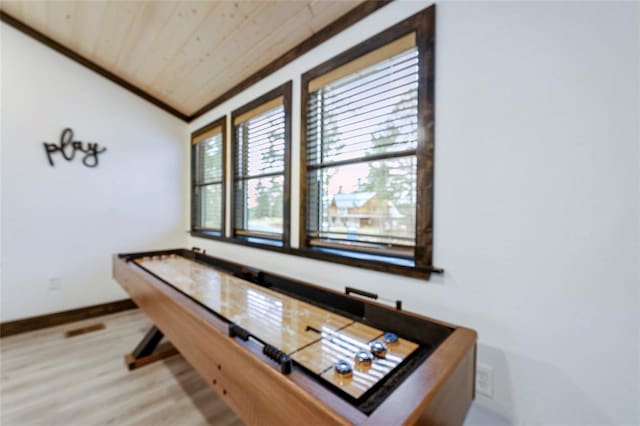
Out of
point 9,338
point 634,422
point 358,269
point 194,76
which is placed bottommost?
point 9,338

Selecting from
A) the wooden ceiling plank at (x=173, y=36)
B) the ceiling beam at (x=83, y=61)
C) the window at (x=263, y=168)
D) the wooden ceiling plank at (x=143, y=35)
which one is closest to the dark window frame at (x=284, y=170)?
the window at (x=263, y=168)

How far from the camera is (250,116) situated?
2.68 meters

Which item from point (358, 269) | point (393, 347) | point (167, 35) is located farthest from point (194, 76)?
point (393, 347)

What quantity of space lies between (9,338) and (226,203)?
Answer: 232 centimetres

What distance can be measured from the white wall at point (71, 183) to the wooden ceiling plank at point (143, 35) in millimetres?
502

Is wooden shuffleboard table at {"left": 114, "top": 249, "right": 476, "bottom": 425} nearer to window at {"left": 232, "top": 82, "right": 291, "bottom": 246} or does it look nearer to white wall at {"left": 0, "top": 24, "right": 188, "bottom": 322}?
window at {"left": 232, "top": 82, "right": 291, "bottom": 246}

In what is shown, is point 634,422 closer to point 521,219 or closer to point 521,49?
point 521,219

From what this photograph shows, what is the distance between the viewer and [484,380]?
125 centimetres

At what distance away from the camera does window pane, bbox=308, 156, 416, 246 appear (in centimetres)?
161

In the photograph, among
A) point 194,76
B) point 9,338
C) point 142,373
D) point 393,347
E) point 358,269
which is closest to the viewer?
point 393,347

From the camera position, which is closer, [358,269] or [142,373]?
[358,269]

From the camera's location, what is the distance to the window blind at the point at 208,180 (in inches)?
132

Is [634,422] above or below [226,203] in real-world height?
below

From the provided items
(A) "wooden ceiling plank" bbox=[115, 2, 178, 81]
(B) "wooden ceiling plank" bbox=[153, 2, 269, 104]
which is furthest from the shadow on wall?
(A) "wooden ceiling plank" bbox=[115, 2, 178, 81]
